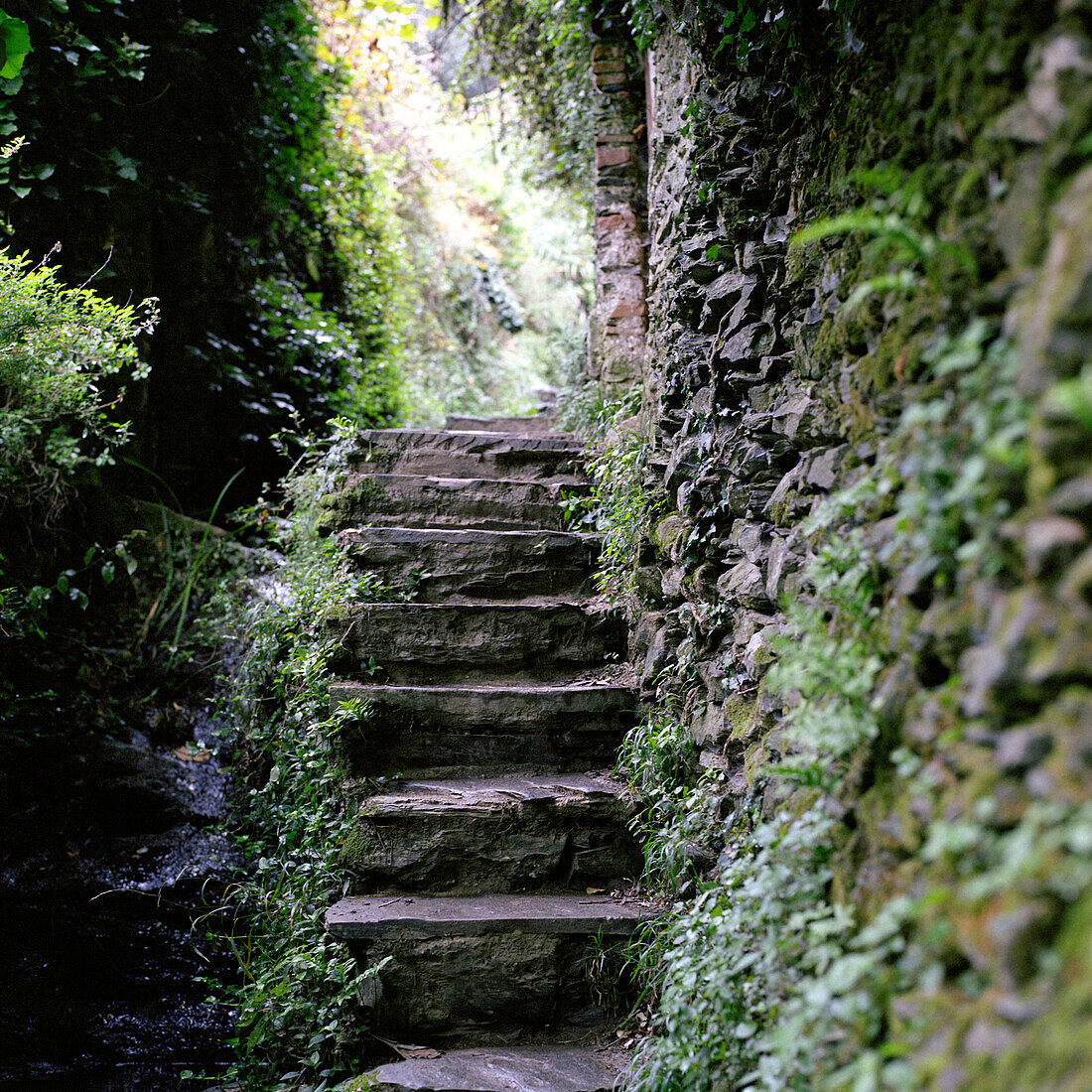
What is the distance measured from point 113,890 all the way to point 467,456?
2308 mm

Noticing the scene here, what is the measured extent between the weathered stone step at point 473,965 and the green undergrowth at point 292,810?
0.11 meters

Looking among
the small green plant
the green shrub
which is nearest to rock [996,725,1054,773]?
the small green plant

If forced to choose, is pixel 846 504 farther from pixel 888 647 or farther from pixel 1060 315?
pixel 1060 315

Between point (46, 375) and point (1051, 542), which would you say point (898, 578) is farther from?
point (46, 375)

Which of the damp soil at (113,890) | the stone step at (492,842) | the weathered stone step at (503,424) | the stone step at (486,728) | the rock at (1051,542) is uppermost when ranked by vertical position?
the weathered stone step at (503,424)

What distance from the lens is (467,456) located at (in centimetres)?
404

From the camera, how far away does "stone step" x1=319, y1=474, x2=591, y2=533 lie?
3.62 m

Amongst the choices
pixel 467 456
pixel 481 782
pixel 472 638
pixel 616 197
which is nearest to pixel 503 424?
pixel 467 456

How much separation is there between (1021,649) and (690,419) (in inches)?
65.9

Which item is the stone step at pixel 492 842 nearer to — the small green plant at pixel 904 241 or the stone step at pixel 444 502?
the stone step at pixel 444 502

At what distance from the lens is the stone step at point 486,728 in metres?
2.70

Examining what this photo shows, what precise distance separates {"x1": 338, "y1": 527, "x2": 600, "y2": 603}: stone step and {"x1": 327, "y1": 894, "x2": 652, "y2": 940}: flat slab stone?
1268 millimetres

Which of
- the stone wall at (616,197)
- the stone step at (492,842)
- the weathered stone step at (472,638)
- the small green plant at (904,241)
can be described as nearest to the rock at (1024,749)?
the small green plant at (904,241)

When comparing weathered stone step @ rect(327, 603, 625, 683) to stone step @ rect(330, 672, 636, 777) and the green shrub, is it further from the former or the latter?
the green shrub
